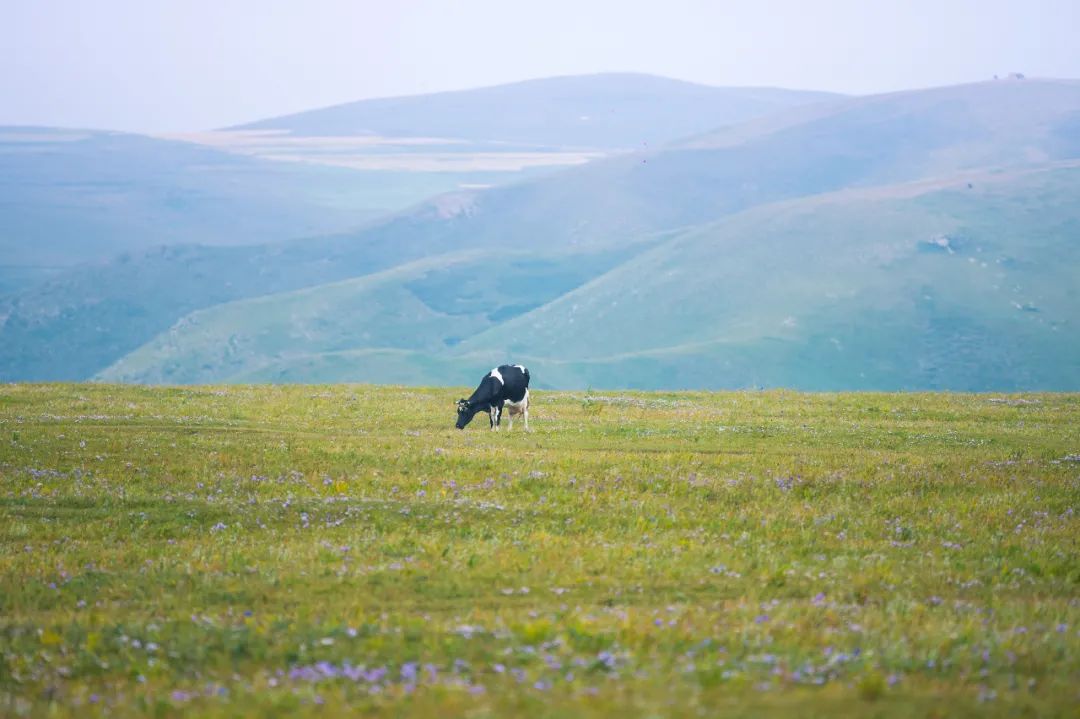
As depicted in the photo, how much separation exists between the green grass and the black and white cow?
8.67 ft

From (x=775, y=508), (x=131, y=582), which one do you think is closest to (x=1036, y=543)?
(x=775, y=508)

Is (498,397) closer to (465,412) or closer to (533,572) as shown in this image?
(465,412)

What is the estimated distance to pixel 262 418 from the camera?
134ft

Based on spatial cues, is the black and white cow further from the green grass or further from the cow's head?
the green grass

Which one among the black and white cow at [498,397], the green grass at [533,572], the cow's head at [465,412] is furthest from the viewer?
the cow's head at [465,412]

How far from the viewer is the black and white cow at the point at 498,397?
129ft

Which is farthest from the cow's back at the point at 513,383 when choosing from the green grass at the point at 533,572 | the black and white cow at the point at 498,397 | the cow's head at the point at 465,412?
the green grass at the point at 533,572

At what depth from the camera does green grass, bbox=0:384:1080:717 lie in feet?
39.9

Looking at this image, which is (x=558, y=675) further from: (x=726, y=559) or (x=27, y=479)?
(x=27, y=479)

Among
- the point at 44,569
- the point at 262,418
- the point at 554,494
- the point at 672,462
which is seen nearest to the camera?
the point at 44,569

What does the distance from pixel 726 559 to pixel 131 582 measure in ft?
29.8

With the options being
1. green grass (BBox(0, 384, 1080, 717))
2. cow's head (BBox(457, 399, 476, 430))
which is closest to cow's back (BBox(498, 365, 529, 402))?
cow's head (BBox(457, 399, 476, 430))

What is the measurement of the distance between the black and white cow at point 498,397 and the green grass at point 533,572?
2.64m

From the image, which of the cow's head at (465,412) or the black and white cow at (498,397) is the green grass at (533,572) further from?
the black and white cow at (498,397)
